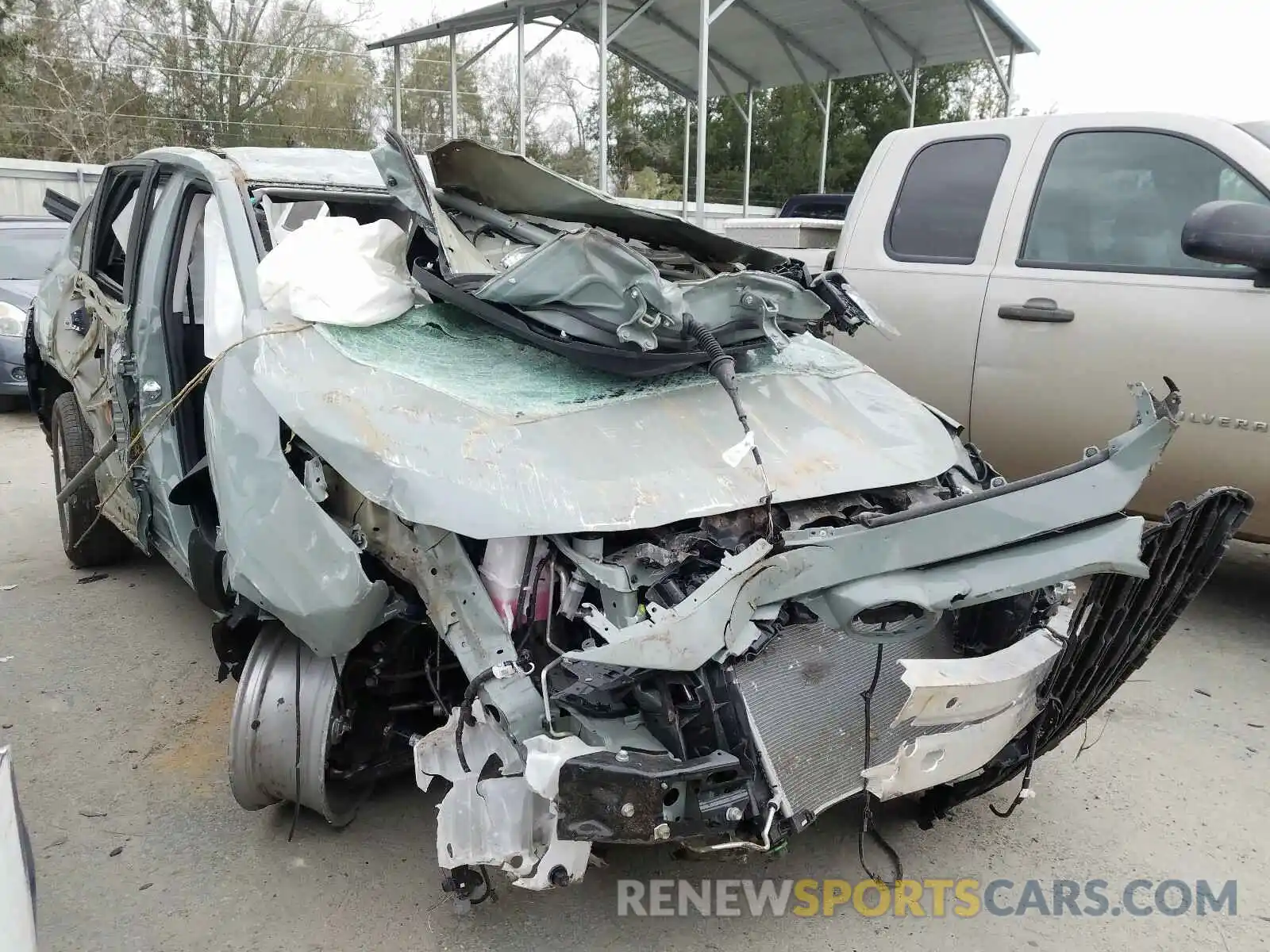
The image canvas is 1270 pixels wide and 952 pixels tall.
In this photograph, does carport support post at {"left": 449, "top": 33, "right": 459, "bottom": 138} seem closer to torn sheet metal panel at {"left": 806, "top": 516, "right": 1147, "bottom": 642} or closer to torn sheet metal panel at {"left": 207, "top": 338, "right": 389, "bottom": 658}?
torn sheet metal panel at {"left": 207, "top": 338, "right": 389, "bottom": 658}

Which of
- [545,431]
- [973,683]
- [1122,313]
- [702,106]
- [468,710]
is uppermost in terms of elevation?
[702,106]

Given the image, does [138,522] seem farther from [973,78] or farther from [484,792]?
[973,78]

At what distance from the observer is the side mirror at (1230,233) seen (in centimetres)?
307

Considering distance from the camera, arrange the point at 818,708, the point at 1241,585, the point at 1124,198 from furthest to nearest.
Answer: the point at 1241,585 < the point at 1124,198 < the point at 818,708

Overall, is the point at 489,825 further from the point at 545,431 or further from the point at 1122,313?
the point at 1122,313

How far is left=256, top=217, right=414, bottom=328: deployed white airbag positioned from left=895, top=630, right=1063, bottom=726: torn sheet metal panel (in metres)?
1.75

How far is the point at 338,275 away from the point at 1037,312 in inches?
113

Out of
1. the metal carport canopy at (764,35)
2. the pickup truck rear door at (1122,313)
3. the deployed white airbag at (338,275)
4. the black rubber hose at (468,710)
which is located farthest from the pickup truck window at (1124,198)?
the metal carport canopy at (764,35)

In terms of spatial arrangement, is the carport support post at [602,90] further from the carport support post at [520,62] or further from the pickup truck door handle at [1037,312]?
the pickup truck door handle at [1037,312]

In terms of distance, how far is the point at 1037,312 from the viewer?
3.95 meters

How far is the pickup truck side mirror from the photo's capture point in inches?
121

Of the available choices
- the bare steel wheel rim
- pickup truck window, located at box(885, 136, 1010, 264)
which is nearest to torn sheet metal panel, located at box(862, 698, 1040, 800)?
the bare steel wheel rim

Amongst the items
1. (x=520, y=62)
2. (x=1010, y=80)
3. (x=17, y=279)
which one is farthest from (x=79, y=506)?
(x=1010, y=80)

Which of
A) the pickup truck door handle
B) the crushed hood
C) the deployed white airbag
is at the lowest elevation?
the crushed hood
